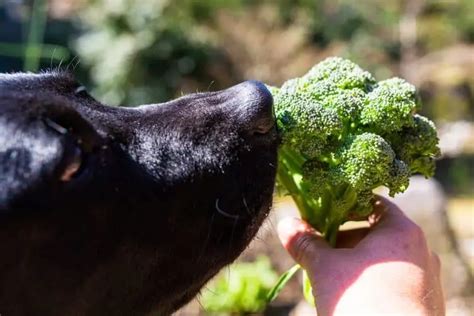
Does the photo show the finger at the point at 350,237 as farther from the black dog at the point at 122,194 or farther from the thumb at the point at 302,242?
the black dog at the point at 122,194

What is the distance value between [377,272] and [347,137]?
332mm

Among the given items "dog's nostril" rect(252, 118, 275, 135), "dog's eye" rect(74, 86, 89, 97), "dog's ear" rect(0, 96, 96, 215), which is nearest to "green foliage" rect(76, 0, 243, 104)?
"dog's eye" rect(74, 86, 89, 97)

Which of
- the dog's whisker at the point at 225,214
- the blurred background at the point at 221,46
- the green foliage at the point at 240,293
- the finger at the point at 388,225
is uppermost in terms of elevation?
the blurred background at the point at 221,46

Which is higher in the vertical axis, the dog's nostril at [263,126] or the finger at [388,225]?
the dog's nostril at [263,126]

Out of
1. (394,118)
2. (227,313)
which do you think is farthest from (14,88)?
(227,313)

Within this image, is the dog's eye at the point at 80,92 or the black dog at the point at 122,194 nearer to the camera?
the black dog at the point at 122,194

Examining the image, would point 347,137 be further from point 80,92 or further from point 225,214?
point 80,92

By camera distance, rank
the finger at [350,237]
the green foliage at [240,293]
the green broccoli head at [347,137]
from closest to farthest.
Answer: the green broccoli head at [347,137] → the finger at [350,237] → the green foliage at [240,293]

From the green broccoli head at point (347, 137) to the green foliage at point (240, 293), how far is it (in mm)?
2019

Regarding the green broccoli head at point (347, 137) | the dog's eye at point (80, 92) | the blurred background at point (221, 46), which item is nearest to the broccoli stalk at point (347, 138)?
the green broccoli head at point (347, 137)

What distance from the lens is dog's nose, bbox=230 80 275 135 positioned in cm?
193

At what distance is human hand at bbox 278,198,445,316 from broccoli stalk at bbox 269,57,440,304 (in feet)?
0.27

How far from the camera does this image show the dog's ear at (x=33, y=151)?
67.9 inches

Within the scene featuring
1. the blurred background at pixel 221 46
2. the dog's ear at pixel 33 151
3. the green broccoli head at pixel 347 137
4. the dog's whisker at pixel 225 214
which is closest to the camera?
the dog's ear at pixel 33 151
